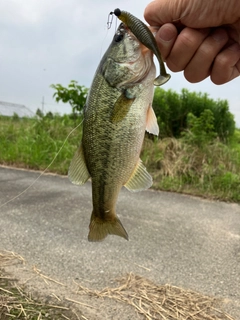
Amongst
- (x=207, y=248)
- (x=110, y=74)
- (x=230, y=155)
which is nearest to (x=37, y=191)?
(x=207, y=248)

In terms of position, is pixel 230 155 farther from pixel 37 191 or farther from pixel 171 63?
pixel 171 63

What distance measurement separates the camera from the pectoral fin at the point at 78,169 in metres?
1.52

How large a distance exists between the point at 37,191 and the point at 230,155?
3.68 meters

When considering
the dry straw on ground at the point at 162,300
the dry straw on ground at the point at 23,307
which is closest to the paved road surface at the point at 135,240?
the dry straw on ground at the point at 162,300

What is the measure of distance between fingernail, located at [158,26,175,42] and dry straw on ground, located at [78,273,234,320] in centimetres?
177

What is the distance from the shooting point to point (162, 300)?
2.60 m

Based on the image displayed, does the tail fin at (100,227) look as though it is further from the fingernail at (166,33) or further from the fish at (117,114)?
the fingernail at (166,33)

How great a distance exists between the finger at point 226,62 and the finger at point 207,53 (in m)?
0.03

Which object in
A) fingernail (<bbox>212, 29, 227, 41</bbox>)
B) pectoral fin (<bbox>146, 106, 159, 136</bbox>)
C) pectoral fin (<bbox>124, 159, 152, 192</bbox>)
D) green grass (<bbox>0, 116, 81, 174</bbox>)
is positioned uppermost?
fingernail (<bbox>212, 29, 227, 41</bbox>)

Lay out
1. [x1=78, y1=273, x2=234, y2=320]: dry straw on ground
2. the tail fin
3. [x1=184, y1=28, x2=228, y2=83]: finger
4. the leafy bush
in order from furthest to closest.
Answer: the leafy bush → [x1=78, y1=273, x2=234, y2=320]: dry straw on ground → [x1=184, y1=28, x2=228, y2=83]: finger → the tail fin

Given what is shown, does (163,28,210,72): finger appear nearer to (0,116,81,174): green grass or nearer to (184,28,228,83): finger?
(184,28,228,83): finger

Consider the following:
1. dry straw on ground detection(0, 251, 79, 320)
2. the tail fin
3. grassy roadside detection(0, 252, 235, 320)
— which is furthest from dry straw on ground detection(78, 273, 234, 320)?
the tail fin

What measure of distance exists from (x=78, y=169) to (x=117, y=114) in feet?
1.00

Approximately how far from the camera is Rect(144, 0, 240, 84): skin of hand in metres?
1.62
